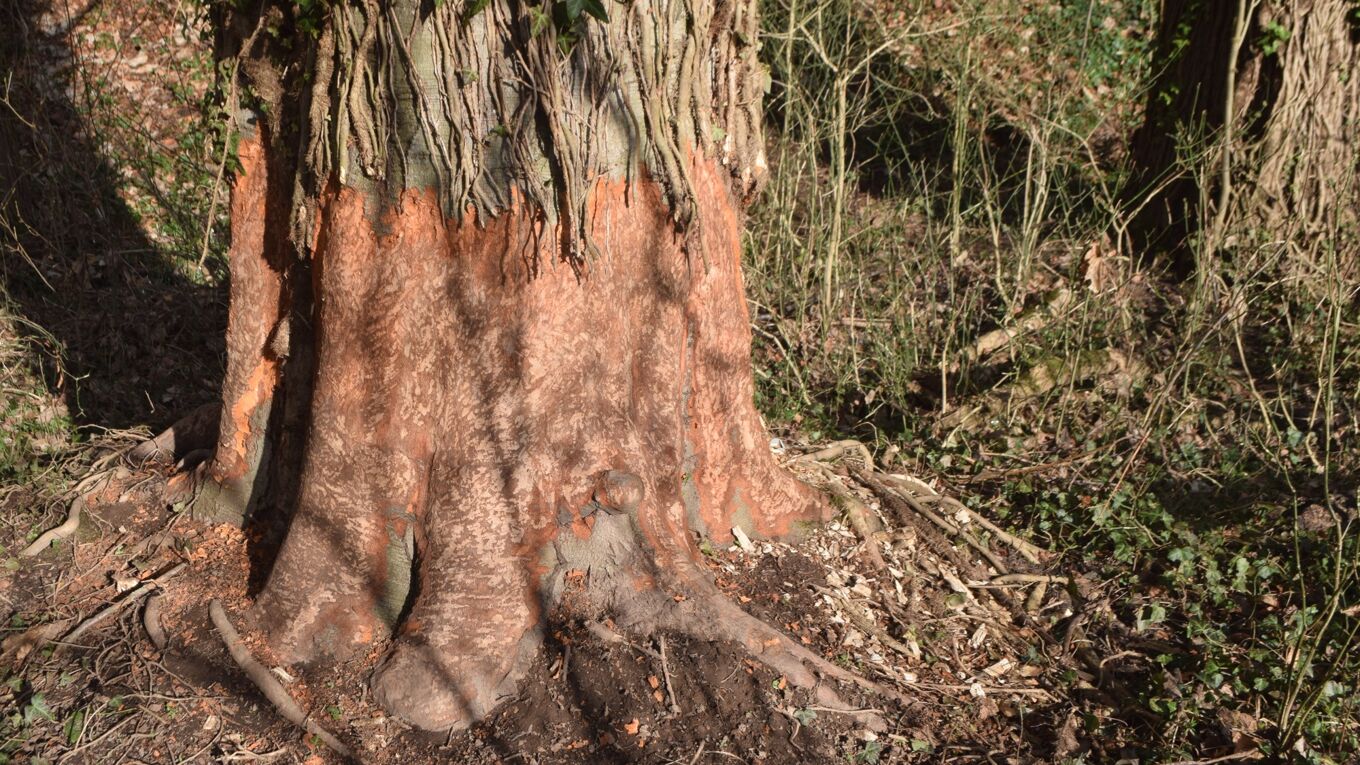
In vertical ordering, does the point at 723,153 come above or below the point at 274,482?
above

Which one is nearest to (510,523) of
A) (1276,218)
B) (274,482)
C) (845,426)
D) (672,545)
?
(672,545)

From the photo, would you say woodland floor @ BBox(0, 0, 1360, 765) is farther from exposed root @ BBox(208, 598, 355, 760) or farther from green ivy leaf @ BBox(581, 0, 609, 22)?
green ivy leaf @ BBox(581, 0, 609, 22)

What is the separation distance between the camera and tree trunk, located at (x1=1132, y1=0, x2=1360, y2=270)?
5.51 meters

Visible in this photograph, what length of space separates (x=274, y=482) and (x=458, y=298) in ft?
3.89

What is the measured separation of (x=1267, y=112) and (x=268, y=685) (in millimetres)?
5806

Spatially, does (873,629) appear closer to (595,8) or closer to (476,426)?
(476,426)

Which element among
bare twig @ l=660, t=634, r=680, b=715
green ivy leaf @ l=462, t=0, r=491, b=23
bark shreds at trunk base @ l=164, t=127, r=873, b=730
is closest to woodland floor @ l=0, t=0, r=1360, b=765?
bare twig @ l=660, t=634, r=680, b=715

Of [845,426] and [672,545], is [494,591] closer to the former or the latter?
[672,545]

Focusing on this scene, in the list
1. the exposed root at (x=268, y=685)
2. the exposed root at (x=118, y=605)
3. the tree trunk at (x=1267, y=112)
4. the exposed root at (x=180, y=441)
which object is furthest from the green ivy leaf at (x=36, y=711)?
the tree trunk at (x=1267, y=112)

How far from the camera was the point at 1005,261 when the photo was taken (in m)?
6.18

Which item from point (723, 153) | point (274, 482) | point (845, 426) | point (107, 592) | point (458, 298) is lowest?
point (845, 426)

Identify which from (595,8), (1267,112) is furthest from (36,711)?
(1267,112)

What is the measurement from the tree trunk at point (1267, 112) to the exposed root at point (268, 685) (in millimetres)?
4901

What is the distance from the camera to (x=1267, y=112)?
18.6 ft
